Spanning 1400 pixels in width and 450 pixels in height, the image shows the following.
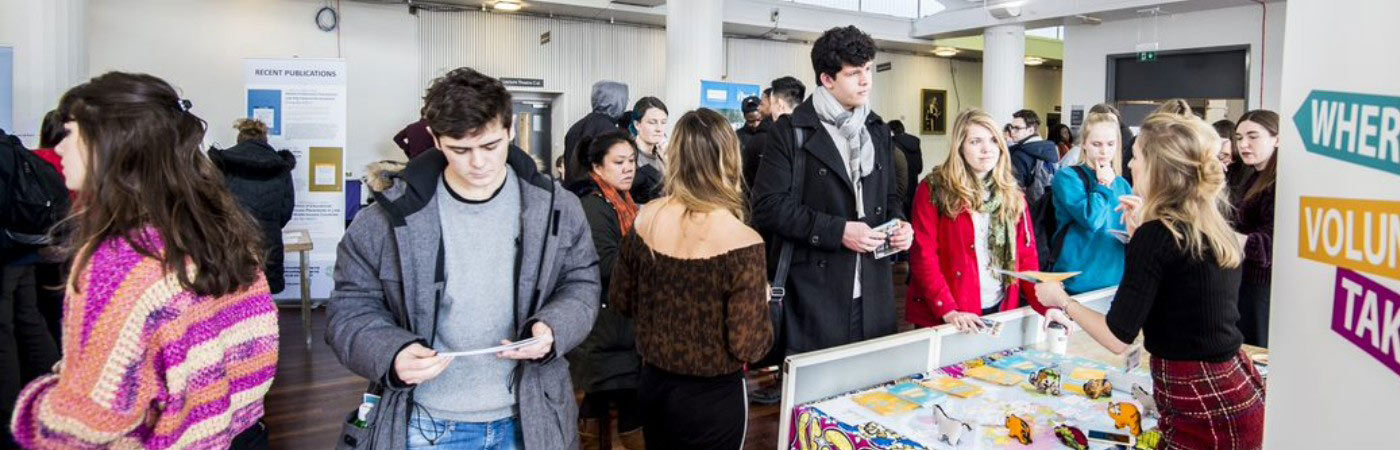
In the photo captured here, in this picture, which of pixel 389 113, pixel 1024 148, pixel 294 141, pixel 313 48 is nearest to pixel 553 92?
pixel 389 113

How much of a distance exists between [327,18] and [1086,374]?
8267 millimetres

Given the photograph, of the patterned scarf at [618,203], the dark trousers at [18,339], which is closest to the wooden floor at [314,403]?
the dark trousers at [18,339]

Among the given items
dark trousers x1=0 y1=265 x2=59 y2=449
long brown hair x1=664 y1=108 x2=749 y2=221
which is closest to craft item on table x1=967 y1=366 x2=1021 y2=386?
long brown hair x1=664 y1=108 x2=749 y2=221

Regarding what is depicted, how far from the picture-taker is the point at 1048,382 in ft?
7.00

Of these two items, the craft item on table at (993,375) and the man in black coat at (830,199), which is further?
the man in black coat at (830,199)

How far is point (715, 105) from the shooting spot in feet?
25.5

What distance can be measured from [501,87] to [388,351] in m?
0.53

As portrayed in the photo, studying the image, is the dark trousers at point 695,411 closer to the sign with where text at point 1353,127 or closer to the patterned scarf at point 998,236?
the patterned scarf at point 998,236

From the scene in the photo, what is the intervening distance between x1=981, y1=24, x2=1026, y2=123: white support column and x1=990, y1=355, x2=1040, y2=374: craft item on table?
27.6 feet

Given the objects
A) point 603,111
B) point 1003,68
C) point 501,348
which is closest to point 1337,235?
point 501,348

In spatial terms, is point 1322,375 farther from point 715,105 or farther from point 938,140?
point 938,140

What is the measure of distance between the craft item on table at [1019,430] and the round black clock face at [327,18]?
840 cm

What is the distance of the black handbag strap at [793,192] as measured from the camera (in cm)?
254

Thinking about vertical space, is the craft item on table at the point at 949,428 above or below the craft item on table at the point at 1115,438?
above
